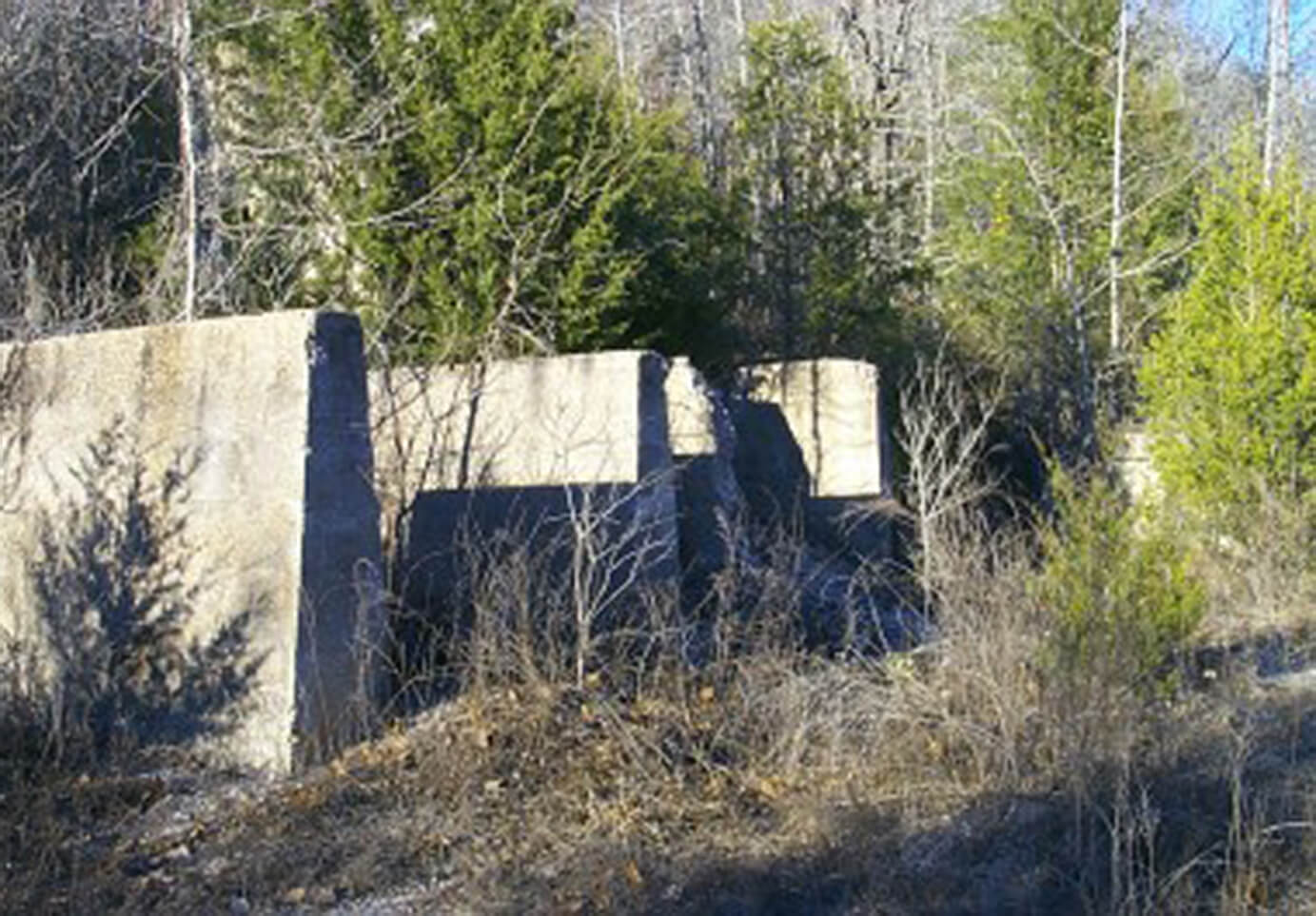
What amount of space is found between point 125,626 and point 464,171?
26.2 feet

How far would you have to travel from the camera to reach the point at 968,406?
69.1 ft

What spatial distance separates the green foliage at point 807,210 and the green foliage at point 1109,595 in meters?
9.55

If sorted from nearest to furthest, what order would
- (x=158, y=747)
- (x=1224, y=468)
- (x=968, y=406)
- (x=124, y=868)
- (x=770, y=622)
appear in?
(x=124, y=868) < (x=158, y=747) < (x=770, y=622) < (x=1224, y=468) < (x=968, y=406)

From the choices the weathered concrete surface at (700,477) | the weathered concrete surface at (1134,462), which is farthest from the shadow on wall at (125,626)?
the weathered concrete surface at (1134,462)

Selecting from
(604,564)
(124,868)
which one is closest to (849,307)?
(604,564)

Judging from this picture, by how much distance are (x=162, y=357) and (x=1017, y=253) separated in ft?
54.5

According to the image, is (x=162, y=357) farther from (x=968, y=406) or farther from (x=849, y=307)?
(x=968, y=406)

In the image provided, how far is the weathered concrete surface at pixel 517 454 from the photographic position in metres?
9.30

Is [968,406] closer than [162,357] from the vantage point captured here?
No

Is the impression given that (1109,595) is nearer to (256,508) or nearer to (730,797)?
(730,797)

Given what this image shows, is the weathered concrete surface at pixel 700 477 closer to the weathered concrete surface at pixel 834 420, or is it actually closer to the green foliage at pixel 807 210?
the weathered concrete surface at pixel 834 420

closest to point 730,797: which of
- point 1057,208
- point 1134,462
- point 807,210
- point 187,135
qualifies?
point 187,135

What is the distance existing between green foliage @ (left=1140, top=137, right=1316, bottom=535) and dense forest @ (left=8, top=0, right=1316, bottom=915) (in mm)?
41

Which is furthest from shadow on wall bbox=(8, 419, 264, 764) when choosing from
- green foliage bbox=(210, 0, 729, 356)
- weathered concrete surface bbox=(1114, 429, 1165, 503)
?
weathered concrete surface bbox=(1114, 429, 1165, 503)
